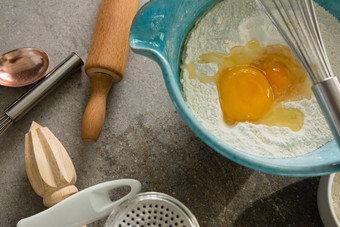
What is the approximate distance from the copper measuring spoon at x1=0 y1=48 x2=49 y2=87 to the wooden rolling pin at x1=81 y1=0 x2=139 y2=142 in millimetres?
108

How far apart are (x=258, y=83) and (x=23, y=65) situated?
0.46 meters

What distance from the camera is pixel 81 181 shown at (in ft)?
2.24

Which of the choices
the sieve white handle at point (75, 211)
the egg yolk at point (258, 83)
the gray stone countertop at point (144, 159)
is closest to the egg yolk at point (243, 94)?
the egg yolk at point (258, 83)

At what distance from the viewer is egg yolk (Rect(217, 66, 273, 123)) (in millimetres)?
624

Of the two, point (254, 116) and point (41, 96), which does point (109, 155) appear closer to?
point (41, 96)

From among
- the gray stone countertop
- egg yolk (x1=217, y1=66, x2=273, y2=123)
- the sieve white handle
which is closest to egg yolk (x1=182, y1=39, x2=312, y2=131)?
egg yolk (x1=217, y1=66, x2=273, y2=123)

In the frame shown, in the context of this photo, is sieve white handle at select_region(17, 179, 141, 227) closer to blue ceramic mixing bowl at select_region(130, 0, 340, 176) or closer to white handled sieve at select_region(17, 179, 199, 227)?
white handled sieve at select_region(17, 179, 199, 227)

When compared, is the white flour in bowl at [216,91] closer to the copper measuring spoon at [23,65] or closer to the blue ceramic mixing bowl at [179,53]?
the blue ceramic mixing bowl at [179,53]

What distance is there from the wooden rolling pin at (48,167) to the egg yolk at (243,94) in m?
0.30

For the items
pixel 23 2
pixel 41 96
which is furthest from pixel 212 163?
pixel 23 2

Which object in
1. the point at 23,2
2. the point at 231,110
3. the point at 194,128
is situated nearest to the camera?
the point at 194,128

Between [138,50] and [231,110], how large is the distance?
8.2 inches

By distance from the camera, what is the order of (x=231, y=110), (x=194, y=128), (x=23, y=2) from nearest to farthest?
(x=194, y=128)
(x=231, y=110)
(x=23, y=2)

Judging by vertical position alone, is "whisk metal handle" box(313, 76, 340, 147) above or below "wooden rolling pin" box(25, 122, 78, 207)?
above
